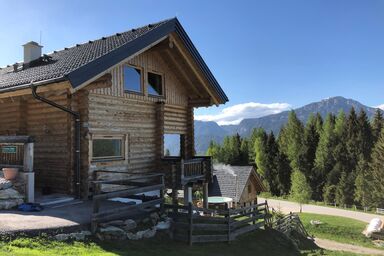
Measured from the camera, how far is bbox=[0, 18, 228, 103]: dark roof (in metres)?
11.2

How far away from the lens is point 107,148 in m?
14.2

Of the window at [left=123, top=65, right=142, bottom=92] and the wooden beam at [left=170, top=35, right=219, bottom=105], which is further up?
the wooden beam at [left=170, top=35, right=219, bottom=105]

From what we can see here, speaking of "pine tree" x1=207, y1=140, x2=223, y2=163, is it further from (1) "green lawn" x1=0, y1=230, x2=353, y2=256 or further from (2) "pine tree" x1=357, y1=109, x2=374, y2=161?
(1) "green lawn" x1=0, y1=230, x2=353, y2=256

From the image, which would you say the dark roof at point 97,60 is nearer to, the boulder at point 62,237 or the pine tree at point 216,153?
the boulder at point 62,237

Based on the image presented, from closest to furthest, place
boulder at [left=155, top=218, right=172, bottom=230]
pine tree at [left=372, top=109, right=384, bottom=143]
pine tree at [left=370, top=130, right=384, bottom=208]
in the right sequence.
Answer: boulder at [left=155, top=218, right=172, bottom=230] < pine tree at [left=370, top=130, right=384, bottom=208] < pine tree at [left=372, top=109, right=384, bottom=143]

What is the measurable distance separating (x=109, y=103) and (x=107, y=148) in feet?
5.63

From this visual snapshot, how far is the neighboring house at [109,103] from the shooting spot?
12445 millimetres

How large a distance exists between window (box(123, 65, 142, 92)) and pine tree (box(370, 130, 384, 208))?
142ft

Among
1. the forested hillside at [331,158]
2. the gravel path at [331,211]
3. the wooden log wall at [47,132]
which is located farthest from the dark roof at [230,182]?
the wooden log wall at [47,132]

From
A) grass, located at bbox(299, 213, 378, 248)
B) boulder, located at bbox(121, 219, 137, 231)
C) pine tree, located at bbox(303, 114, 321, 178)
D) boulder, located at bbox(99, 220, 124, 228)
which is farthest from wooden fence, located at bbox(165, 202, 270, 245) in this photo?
pine tree, located at bbox(303, 114, 321, 178)

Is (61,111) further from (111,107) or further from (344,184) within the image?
(344,184)

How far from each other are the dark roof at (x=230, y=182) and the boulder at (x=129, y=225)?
2510 centimetres

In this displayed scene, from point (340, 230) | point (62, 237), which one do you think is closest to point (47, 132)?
Answer: point (62, 237)

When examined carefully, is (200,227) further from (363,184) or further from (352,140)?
(352,140)
